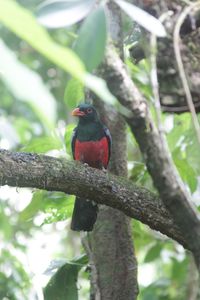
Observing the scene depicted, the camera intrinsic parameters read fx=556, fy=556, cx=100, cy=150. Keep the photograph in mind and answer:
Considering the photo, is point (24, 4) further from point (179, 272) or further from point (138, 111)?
point (179, 272)

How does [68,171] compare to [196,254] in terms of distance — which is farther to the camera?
[68,171]

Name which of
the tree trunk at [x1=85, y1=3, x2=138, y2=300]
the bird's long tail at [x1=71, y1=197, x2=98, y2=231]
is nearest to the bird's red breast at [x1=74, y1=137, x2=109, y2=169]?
the tree trunk at [x1=85, y1=3, x2=138, y2=300]

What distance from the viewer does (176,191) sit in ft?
6.17

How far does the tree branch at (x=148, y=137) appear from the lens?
174cm

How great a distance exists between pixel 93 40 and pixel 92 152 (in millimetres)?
4546

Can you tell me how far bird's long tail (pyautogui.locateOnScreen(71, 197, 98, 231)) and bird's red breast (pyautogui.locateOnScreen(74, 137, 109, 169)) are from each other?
971 mm

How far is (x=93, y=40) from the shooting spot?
1050 mm

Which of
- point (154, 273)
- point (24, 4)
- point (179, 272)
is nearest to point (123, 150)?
point (179, 272)

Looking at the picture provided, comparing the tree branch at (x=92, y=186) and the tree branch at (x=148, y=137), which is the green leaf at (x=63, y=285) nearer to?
the tree branch at (x=92, y=186)

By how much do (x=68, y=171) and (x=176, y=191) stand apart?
146 cm

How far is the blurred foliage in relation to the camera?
2.73ft

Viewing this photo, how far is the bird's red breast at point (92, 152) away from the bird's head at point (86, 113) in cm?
28

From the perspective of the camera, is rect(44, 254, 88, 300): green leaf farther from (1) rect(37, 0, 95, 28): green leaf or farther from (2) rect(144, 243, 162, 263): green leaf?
(1) rect(37, 0, 95, 28): green leaf

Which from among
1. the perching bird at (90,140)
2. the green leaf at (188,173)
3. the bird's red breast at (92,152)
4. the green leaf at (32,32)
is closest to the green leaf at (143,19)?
the green leaf at (32,32)
